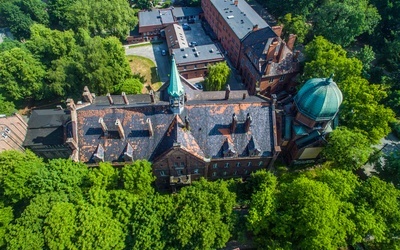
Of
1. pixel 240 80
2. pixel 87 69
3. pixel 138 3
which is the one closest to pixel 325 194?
pixel 240 80

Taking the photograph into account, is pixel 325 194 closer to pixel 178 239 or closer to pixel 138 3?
pixel 178 239

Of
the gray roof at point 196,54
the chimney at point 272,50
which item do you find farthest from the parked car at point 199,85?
the chimney at point 272,50

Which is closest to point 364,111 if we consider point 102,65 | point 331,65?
point 331,65

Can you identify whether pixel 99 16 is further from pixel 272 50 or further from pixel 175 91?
pixel 175 91

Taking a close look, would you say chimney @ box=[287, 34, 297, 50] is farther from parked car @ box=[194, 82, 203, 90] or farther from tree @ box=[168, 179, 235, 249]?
tree @ box=[168, 179, 235, 249]

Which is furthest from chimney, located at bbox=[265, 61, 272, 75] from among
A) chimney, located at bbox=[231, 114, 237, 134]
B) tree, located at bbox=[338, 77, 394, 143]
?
chimney, located at bbox=[231, 114, 237, 134]

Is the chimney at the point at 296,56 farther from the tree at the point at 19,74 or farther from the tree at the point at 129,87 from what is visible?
the tree at the point at 19,74

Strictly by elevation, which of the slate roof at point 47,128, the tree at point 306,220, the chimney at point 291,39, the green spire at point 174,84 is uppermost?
the green spire at point 174,84
